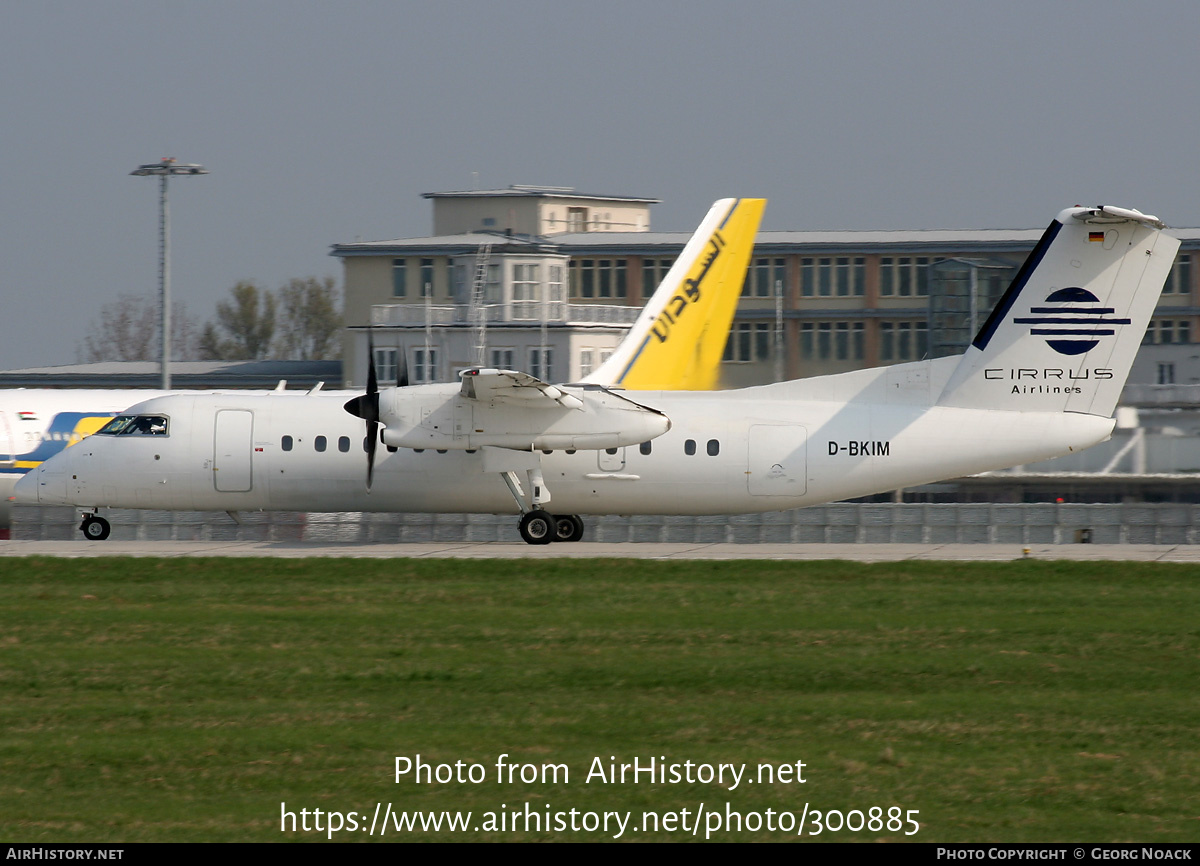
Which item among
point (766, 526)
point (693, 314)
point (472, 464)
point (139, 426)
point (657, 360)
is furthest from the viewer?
point (693, 314)

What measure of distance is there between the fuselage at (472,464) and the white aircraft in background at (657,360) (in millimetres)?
412

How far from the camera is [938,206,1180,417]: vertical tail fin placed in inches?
904

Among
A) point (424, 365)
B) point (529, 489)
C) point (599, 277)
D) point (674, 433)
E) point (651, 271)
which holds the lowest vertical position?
point (529, 489)

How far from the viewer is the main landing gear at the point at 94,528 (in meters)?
25.9

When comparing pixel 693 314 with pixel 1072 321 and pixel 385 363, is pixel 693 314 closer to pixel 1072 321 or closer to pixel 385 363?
pixel 1072 321

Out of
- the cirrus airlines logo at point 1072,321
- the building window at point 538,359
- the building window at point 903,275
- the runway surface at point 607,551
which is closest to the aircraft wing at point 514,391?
the runway surface at point 607,551

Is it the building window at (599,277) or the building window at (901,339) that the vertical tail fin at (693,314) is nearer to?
the building window at (599,277)

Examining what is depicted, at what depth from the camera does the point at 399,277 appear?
69438mm

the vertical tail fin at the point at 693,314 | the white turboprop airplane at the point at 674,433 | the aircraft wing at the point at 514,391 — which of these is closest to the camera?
the aircraft wing at the point at 514,391

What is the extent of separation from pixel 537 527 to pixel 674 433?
292cm

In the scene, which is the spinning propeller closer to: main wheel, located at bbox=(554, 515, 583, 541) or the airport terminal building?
main wheel, located at bbox=(554, 515, 583, 541)

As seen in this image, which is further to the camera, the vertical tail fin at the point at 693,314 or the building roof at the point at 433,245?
the building roof at the point at 433,245

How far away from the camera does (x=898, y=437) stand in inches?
945

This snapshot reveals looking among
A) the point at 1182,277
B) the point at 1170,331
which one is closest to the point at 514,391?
the point at 1182,277
